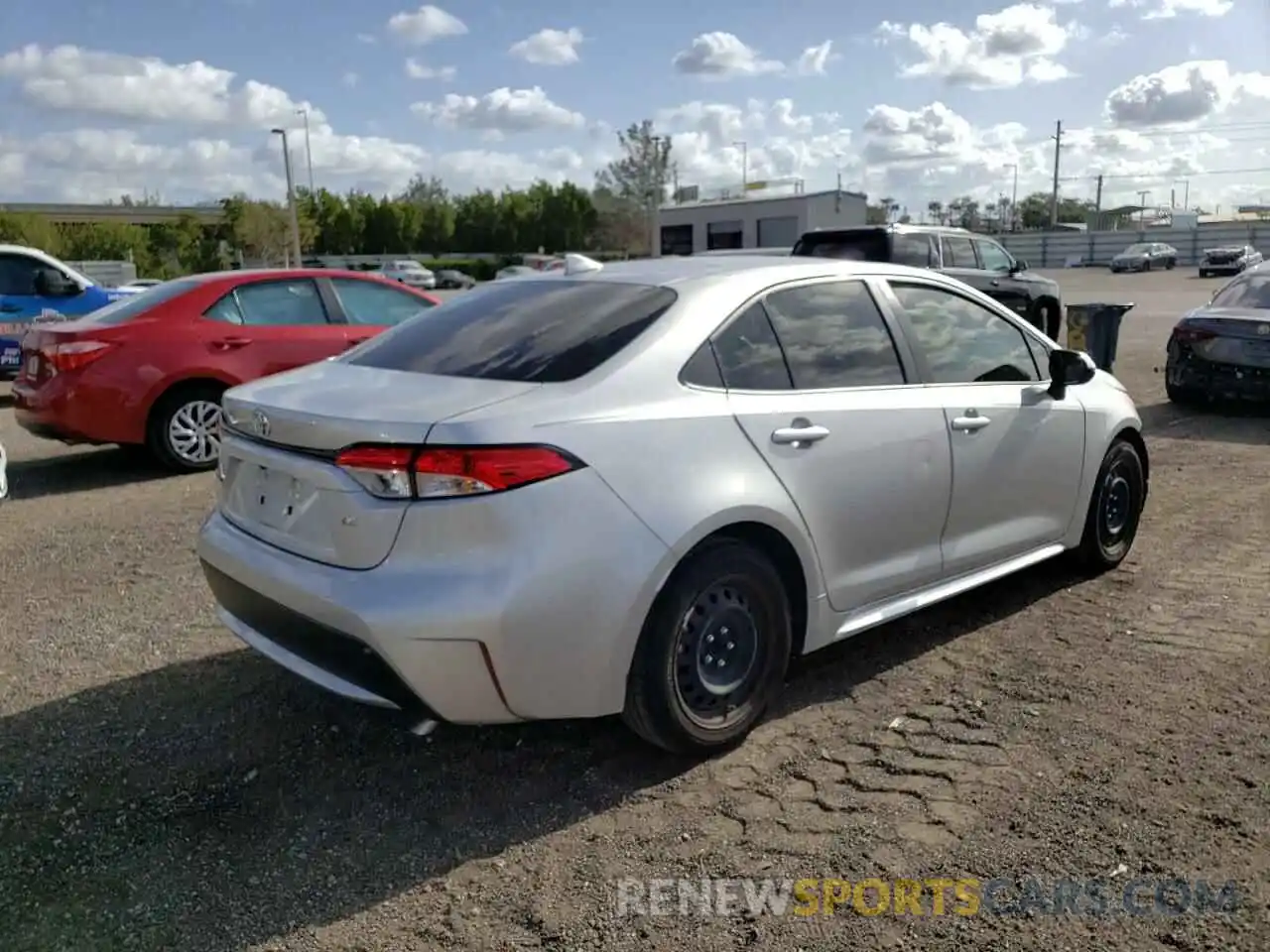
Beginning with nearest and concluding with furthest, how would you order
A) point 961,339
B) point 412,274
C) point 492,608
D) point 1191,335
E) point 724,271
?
1. point 492,608
2. point 724,271
3. point 961,339
4. point 1191,335
5. point 412,274

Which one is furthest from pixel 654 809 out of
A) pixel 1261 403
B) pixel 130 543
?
pixel 1261 403

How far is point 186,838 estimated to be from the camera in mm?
3072

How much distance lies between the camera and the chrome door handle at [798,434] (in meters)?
3.49

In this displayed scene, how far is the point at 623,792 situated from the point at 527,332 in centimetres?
153

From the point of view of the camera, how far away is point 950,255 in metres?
14.4

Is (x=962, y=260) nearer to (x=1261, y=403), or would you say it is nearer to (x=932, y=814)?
(x=1261, y=403)

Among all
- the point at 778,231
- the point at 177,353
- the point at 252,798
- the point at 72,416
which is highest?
the point at 778,231

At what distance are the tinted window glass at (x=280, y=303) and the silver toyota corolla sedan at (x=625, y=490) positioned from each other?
15.0 ft

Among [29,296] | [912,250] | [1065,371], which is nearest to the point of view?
[1065,371]

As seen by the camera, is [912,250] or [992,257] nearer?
[912,250]

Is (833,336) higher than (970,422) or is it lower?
higher

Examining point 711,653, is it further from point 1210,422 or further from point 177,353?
point 1210,422

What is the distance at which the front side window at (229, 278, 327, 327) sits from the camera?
8180 mm

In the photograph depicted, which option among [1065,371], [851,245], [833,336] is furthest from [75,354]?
[851,245]
